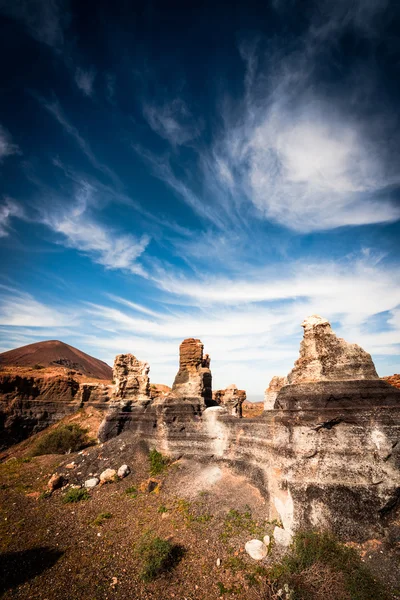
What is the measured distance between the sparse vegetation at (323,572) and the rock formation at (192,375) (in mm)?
8945

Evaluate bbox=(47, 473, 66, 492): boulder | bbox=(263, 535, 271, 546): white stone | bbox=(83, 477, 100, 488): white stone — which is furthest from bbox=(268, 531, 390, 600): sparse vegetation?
bbox=(47, 473, 66, 492): boulder

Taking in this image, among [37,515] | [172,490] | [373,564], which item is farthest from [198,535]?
[37,515]

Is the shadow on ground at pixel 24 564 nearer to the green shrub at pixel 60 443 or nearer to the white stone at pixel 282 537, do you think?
the white stone at pixel 282 537

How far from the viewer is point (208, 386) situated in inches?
661

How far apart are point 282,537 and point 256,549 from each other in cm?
86

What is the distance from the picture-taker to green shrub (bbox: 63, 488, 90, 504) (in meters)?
11.8

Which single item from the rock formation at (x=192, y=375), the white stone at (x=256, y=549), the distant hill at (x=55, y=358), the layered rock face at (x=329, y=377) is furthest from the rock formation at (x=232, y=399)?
the distant hill at (x=55, y=358)

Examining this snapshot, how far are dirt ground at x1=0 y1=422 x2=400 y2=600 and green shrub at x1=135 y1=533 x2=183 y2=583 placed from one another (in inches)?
6.3

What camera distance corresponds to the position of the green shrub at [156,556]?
7.02 metres

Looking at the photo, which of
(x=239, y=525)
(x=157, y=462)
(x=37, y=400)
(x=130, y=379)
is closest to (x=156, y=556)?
(x=239, y=525)

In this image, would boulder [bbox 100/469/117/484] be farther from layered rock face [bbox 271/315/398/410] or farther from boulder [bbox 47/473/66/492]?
layered rock face [bbox 271/315/398/410]

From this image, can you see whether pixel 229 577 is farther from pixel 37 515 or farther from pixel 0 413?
pixel 0 413

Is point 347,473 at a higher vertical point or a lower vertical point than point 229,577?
higher

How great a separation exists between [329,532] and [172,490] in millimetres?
7307
